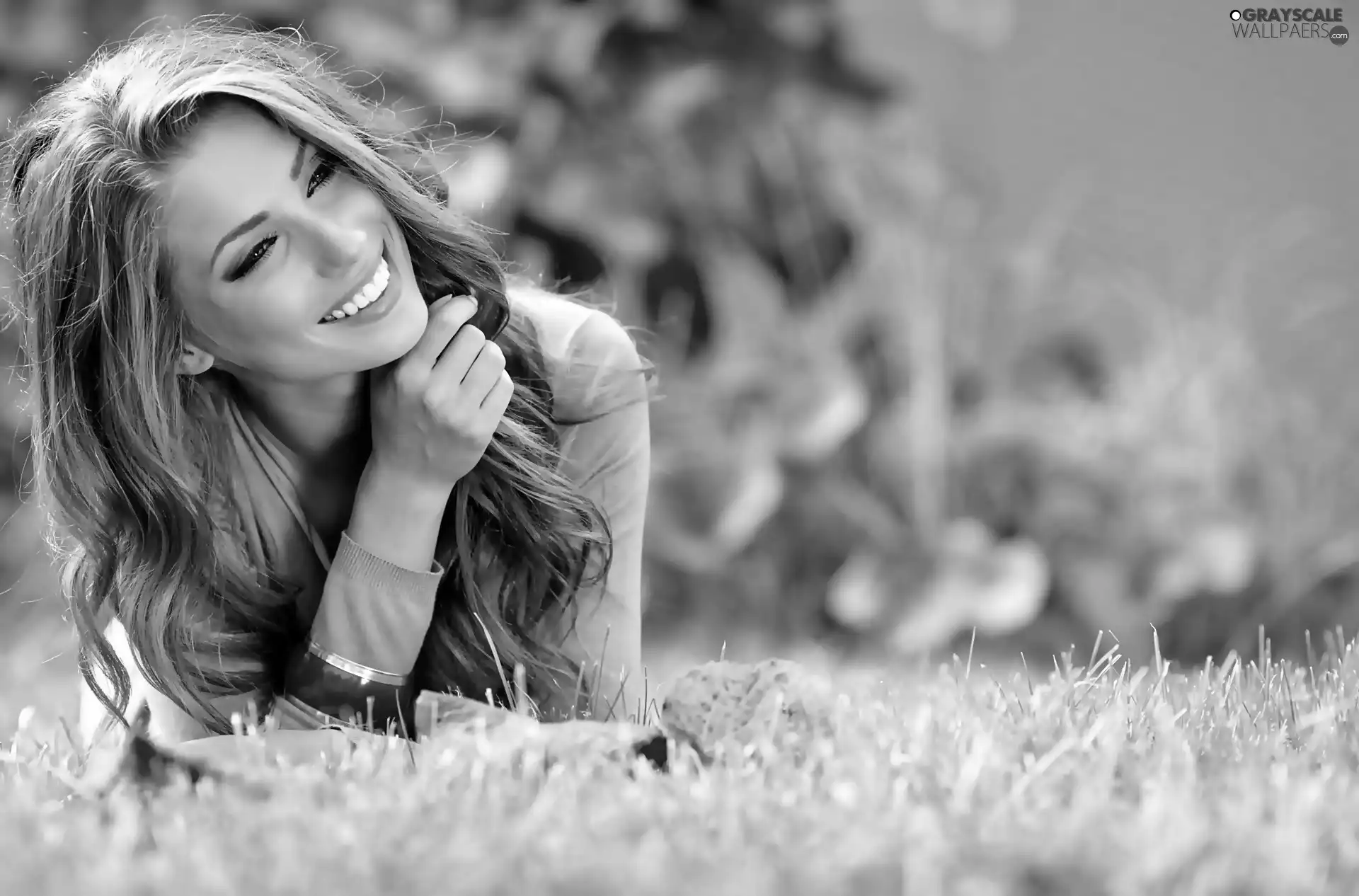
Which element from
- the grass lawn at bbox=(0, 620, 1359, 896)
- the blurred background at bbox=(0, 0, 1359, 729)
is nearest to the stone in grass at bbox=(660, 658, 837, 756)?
the grass lawn at bbox=(0, 620, 1359, 896)

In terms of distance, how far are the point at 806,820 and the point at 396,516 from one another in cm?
83

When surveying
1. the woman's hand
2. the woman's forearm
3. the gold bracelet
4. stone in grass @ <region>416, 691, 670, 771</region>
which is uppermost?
the woman's hand

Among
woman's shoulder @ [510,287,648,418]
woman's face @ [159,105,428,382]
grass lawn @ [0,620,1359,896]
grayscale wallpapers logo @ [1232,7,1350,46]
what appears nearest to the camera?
grass lawn @ [0,620,1359,896]

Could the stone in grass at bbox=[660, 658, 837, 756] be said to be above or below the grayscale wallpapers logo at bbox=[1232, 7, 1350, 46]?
below

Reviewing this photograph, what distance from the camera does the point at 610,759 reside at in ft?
4.59

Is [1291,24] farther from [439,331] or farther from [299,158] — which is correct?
[299,158]

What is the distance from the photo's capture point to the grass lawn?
1022 millimetres

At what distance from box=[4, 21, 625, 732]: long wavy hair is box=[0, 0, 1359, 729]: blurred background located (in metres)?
1.20

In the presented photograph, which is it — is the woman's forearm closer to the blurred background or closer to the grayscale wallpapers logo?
the blurred background

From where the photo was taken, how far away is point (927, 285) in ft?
11.2

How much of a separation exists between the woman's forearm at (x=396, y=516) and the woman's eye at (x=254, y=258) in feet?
1.02

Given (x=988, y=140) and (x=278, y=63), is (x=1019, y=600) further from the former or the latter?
(x=278, y=63)

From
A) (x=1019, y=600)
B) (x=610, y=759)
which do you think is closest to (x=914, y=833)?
(x=610, y=759)

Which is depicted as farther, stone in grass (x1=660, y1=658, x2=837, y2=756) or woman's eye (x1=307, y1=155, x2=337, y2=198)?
woman's eye (x1=307, y1=155, x2=337, y2=198)
